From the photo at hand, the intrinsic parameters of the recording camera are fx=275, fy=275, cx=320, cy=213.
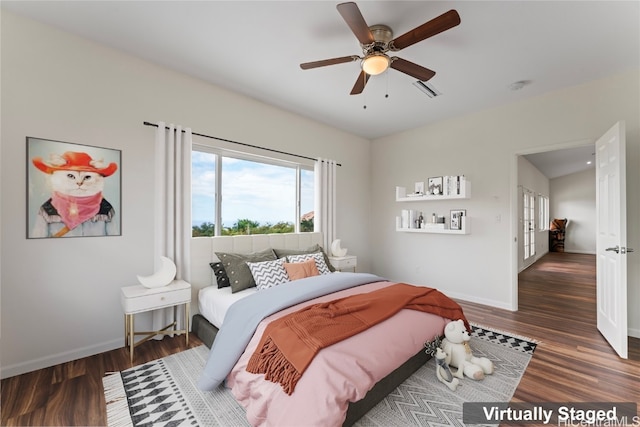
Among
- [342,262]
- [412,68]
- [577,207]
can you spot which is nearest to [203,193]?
[342,262]

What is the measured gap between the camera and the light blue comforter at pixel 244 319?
76.9 inches

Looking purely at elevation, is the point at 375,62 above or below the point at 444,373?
above

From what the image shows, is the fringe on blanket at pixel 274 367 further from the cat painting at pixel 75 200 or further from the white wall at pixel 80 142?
the cat painting at pixel 75 200

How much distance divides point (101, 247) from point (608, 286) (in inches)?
197

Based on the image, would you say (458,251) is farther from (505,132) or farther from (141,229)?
(141,229)

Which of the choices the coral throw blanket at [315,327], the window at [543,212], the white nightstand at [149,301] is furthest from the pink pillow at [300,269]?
the window at [543,212]

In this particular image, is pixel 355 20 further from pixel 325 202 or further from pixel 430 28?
pixel 325 202

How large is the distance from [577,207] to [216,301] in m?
11.6

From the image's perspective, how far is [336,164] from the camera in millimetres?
4801

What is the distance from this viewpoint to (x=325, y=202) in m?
4.55

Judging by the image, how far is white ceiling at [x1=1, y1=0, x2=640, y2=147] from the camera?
2092 mm

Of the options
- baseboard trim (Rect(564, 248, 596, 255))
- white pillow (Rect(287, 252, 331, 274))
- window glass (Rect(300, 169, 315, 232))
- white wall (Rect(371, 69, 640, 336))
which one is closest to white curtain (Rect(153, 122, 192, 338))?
white pillow (Rect(287, 252, 331, 274))

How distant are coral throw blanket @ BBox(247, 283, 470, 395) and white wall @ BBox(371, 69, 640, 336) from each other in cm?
203

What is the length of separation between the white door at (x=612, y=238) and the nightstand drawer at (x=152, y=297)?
4.03 metres
